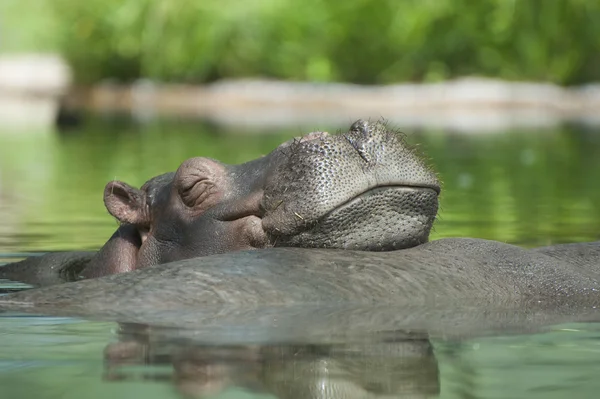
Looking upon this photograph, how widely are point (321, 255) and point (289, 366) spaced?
4.05 feet

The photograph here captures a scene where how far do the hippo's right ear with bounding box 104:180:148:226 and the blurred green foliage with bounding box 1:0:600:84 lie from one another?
22.4 m

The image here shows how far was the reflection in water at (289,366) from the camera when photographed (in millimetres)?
3521

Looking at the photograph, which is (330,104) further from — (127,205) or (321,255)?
(321,255)

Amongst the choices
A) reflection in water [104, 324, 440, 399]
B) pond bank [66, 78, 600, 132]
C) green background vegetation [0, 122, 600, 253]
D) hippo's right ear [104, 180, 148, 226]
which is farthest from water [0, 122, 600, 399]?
pond bank [66, 78, 600, 132]

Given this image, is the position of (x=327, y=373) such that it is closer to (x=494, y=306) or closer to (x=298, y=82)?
Result: (x=494, y=306)

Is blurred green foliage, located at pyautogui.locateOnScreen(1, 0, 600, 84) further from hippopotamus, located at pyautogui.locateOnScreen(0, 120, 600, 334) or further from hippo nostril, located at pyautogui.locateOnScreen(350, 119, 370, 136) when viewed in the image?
hippo nostril, located at pyautogui.locateOnScreen(350, 119, 370, 136)

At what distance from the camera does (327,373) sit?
3.72 meters

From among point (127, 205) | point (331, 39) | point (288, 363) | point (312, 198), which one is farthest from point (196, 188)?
point (331, 39)

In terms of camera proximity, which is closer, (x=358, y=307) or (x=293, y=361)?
(x=293, y=361)

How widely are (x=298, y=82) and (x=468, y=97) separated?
436 cm

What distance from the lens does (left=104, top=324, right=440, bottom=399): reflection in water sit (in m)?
3.52

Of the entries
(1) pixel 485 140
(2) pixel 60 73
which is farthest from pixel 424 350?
(2) pixel 60 73

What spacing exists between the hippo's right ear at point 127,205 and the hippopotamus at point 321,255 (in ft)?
0.86

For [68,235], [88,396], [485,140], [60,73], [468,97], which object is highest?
[60,73]
